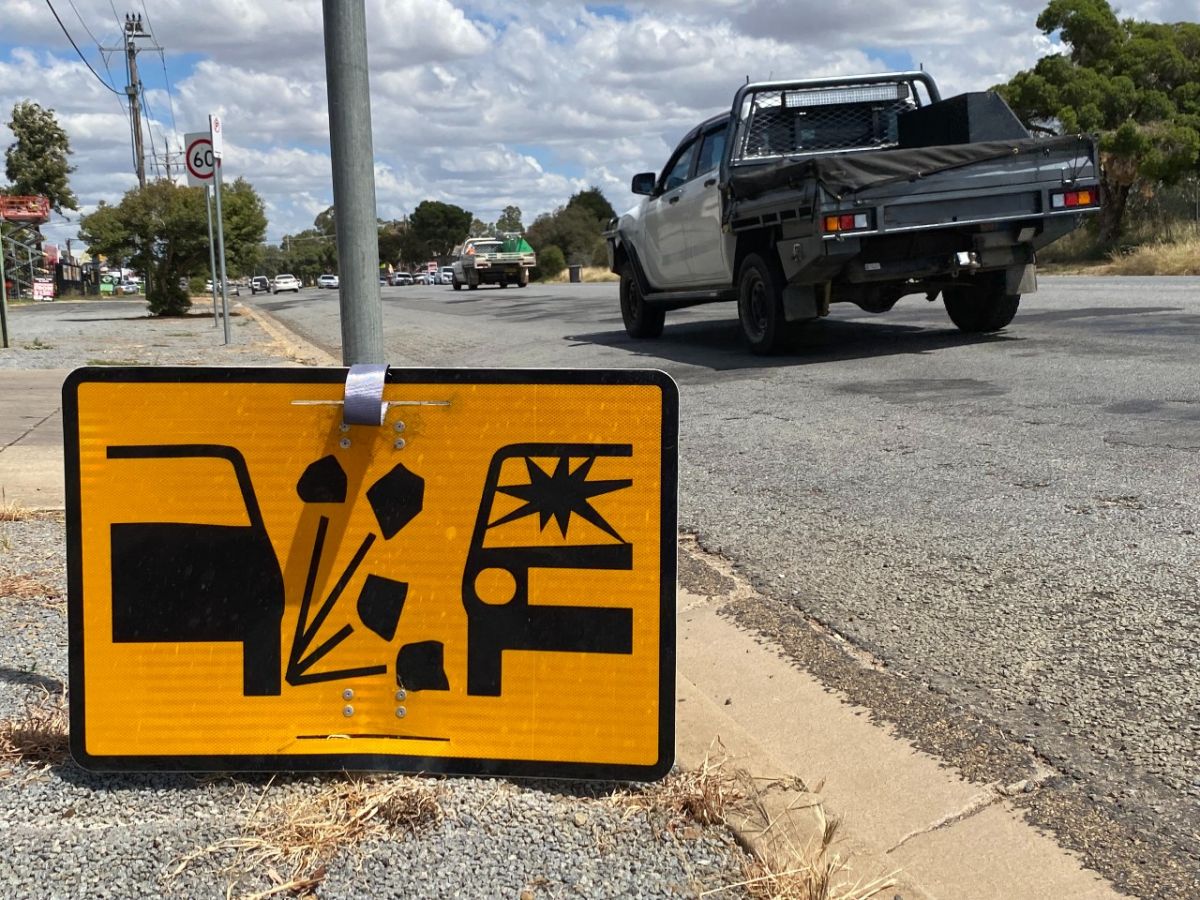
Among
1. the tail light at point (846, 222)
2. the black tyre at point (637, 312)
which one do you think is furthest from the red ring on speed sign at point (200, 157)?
the tail light at point (846, 222)

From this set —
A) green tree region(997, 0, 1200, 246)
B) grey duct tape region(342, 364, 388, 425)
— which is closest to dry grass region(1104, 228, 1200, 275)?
green tree region(997, 0, 1200, 246)

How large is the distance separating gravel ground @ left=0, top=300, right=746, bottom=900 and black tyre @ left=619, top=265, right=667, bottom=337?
10.5 m

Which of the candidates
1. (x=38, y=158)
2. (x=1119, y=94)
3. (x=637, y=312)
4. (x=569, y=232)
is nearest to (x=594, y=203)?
(x=569, y=232)

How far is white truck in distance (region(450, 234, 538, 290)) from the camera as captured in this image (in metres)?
43.4

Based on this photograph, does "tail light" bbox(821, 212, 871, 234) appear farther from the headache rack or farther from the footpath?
the footpath

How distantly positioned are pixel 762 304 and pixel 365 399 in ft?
25.8

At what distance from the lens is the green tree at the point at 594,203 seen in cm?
10475

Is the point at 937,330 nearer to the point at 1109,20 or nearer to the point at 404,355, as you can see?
the point at 404,355

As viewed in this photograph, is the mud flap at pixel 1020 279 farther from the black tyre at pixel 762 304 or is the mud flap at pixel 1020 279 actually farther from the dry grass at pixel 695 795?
the dry grass at pixel 695 795

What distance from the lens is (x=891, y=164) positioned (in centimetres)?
870

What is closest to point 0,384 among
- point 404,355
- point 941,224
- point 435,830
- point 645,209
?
point 404,355

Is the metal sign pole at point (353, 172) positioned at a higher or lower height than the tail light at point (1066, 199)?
lower

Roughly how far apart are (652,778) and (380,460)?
0.92 m

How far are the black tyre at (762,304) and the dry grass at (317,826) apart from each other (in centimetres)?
755
